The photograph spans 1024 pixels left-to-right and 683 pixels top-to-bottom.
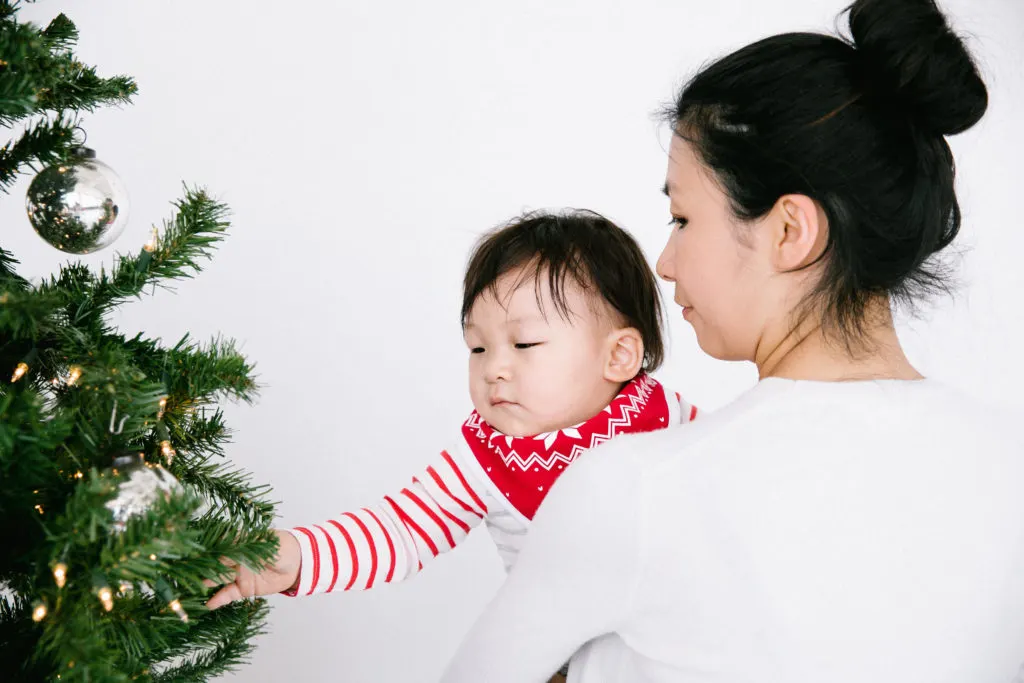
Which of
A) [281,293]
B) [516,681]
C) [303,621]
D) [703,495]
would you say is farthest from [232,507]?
[303,621]

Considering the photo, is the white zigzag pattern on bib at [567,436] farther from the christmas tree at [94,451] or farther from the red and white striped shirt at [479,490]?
the christmas tree at [94,451]

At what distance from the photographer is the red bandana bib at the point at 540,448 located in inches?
46.6

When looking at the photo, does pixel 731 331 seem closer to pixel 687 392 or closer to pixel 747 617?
pixel 747 617

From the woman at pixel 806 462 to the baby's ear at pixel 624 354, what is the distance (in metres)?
0.26

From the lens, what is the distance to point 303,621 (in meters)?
2.06

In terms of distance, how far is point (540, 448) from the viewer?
46.9 inches

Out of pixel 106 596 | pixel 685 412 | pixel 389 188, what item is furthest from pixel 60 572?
pixel 389 188

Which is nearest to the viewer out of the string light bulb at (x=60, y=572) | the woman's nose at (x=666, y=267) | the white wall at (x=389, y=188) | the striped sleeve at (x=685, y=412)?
the string light bulb at (x=60, y=572)

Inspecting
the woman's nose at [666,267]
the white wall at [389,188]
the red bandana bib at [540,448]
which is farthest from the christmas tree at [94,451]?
the white wall at [389,188]

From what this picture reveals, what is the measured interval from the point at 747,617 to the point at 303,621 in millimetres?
1511

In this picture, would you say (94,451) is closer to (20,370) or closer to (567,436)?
(20,370)

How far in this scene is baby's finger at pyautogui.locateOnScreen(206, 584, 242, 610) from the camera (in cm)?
89

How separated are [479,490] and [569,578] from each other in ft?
1.32

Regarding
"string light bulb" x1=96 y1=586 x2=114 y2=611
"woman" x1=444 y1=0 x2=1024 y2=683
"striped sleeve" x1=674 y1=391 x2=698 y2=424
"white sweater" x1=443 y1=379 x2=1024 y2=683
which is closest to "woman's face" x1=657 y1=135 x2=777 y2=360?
"woman" x1=444 y1=0 x2=1024 y2=683
